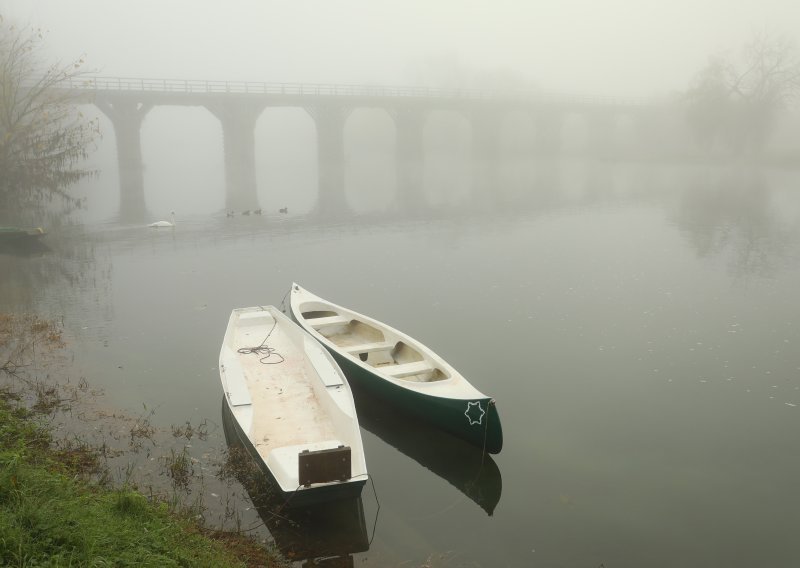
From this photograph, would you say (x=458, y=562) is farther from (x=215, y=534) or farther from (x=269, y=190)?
(x=269, y=190)

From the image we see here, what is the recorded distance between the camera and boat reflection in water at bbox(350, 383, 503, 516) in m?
9.78

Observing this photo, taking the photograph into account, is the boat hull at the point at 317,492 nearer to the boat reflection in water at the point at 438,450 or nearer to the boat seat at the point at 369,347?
the boat reflection in water at the point at 438,450

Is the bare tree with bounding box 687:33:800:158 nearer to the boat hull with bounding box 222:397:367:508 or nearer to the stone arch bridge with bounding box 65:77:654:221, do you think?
the stone arch bridge with bounding box 65:77:654:221

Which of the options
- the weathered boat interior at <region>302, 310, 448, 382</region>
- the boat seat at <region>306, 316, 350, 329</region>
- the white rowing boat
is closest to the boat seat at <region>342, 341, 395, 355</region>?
the weathered boat interior at <region>302, 310, 448, 382</region>

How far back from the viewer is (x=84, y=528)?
605cm

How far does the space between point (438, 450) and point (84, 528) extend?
5846mm

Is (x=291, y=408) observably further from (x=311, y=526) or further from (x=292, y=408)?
(x=311, y=526)

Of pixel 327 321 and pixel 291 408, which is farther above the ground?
pixel 327 321

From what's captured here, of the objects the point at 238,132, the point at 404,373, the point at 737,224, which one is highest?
the point at 238,132

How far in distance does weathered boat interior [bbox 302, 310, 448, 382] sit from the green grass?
4508 millimetres

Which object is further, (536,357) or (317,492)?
(536,357)

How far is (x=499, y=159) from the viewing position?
85.4 meters

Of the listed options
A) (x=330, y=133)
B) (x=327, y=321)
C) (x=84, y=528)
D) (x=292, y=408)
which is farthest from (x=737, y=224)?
(x=330, y=133)

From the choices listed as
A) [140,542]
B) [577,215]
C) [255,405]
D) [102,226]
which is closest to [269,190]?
[102,226]
